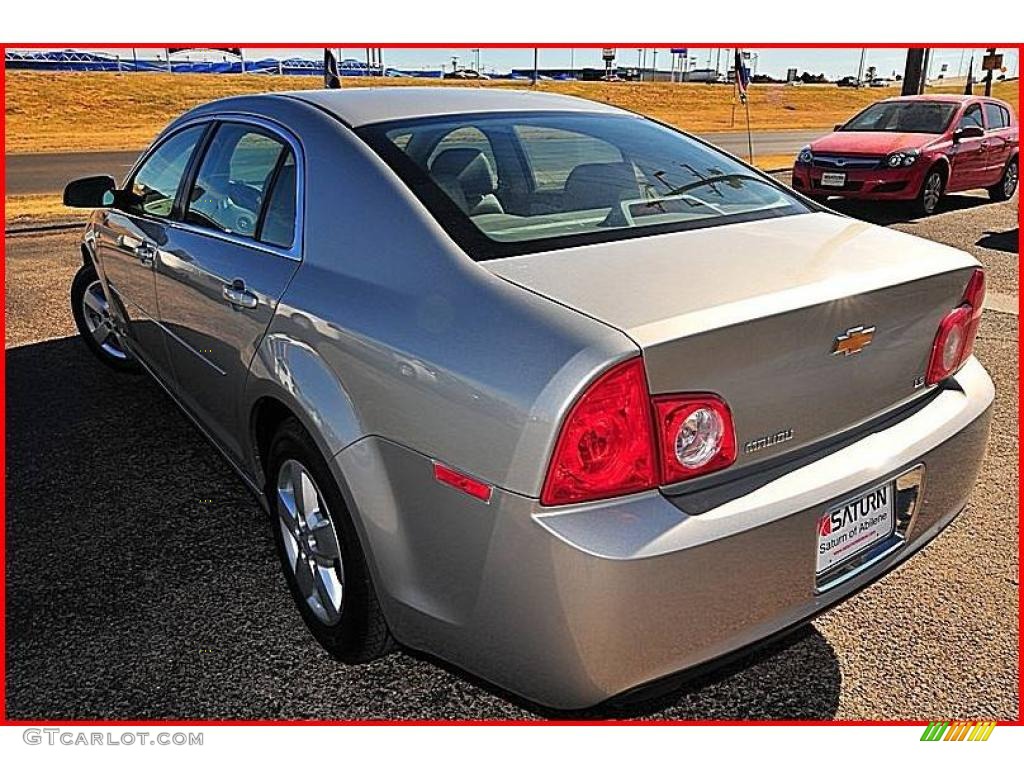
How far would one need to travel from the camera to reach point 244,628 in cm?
288

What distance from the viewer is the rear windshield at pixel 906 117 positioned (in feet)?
40.5

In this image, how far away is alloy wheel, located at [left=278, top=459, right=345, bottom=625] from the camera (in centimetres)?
261

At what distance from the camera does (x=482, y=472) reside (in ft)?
6.42

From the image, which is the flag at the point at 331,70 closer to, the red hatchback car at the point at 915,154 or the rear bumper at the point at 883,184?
the red hatchback car at the point at 915,154

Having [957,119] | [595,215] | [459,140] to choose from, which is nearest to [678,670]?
[595,215]

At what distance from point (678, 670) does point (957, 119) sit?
495 inches

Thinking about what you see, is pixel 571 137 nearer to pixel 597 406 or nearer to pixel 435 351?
pixel 435 351

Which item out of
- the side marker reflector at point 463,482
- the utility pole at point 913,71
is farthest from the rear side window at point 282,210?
the utility pole at point 913,71

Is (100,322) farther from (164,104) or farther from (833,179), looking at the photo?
(164,104)

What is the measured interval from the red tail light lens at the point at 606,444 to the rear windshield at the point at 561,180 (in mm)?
575

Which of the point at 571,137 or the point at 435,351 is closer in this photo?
the point at 435,351

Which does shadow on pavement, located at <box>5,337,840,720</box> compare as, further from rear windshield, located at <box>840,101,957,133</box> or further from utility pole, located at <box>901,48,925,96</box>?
utility pole, located at <box>901,48,925,96</box>

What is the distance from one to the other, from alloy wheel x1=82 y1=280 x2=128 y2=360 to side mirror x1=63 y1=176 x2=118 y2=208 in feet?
2.21

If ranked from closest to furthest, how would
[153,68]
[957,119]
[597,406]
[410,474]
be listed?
[597,406], [410,474], [957,119], [153,68]
